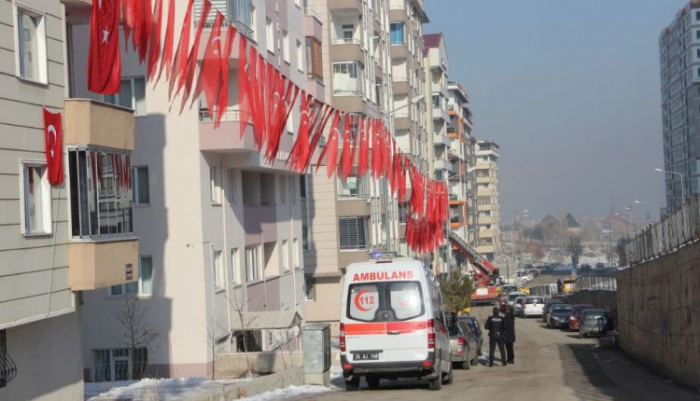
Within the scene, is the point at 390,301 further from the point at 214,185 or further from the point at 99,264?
the point at 214,185

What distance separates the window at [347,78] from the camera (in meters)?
54.8

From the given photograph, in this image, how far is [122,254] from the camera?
Result: 2169cm

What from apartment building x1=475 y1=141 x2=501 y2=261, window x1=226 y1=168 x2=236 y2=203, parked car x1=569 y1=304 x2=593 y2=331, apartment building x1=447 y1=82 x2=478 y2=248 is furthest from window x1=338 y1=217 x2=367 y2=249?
apartment building x1=475 y1=141 x2=501 y2=261

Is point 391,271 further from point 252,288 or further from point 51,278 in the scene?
point 252,288

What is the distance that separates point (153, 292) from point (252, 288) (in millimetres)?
6133

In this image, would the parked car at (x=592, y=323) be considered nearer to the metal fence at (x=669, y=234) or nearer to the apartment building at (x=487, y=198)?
the metal fence at (x=669, y=234)

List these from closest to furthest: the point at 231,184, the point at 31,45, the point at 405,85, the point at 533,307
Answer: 1. the point at 31,45
2. the point at 231,184
3. the point at 533,307
4. the point at 405,85

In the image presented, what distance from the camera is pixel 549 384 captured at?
76.9ft

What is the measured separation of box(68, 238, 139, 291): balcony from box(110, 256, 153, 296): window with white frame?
8.76m

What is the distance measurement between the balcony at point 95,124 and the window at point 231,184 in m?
11.7

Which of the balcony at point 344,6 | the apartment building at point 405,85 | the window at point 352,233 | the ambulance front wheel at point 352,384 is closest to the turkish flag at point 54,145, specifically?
the ambulance front wheel at point 352,384

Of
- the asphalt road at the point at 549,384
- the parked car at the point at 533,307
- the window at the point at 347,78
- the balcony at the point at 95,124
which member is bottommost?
the parked car at the point at 533,307

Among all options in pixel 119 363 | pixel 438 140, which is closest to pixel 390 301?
pixel 119 363

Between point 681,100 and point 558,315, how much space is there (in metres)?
117
